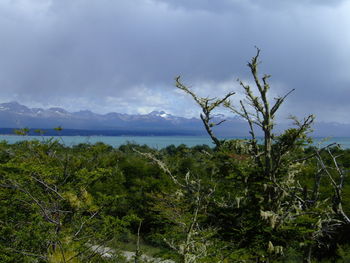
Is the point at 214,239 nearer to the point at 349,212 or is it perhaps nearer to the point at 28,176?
the point at 28,176

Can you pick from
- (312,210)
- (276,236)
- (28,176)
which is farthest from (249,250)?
(28,176)

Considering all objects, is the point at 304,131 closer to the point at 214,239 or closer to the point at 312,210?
the point at 312,210

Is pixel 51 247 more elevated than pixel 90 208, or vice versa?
pixel 90 208

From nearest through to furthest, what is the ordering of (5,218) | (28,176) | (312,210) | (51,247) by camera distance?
(312,210)
(51,247)
(28,176)
(5,218)

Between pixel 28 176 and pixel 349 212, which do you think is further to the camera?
pixel 349 212

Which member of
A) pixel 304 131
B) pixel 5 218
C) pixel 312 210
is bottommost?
pixel 5 218

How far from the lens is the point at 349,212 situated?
19172mm

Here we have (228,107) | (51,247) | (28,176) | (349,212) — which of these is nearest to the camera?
(228,107)

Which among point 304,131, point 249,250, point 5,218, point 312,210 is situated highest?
point 304,131

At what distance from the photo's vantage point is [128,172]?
31.7 meters

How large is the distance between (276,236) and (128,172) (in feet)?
87.8

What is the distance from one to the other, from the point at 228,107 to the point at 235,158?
763mm

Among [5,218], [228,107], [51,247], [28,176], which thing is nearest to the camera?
[228,107]

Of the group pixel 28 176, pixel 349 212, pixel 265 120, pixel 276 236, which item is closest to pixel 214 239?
pixel 276 236
